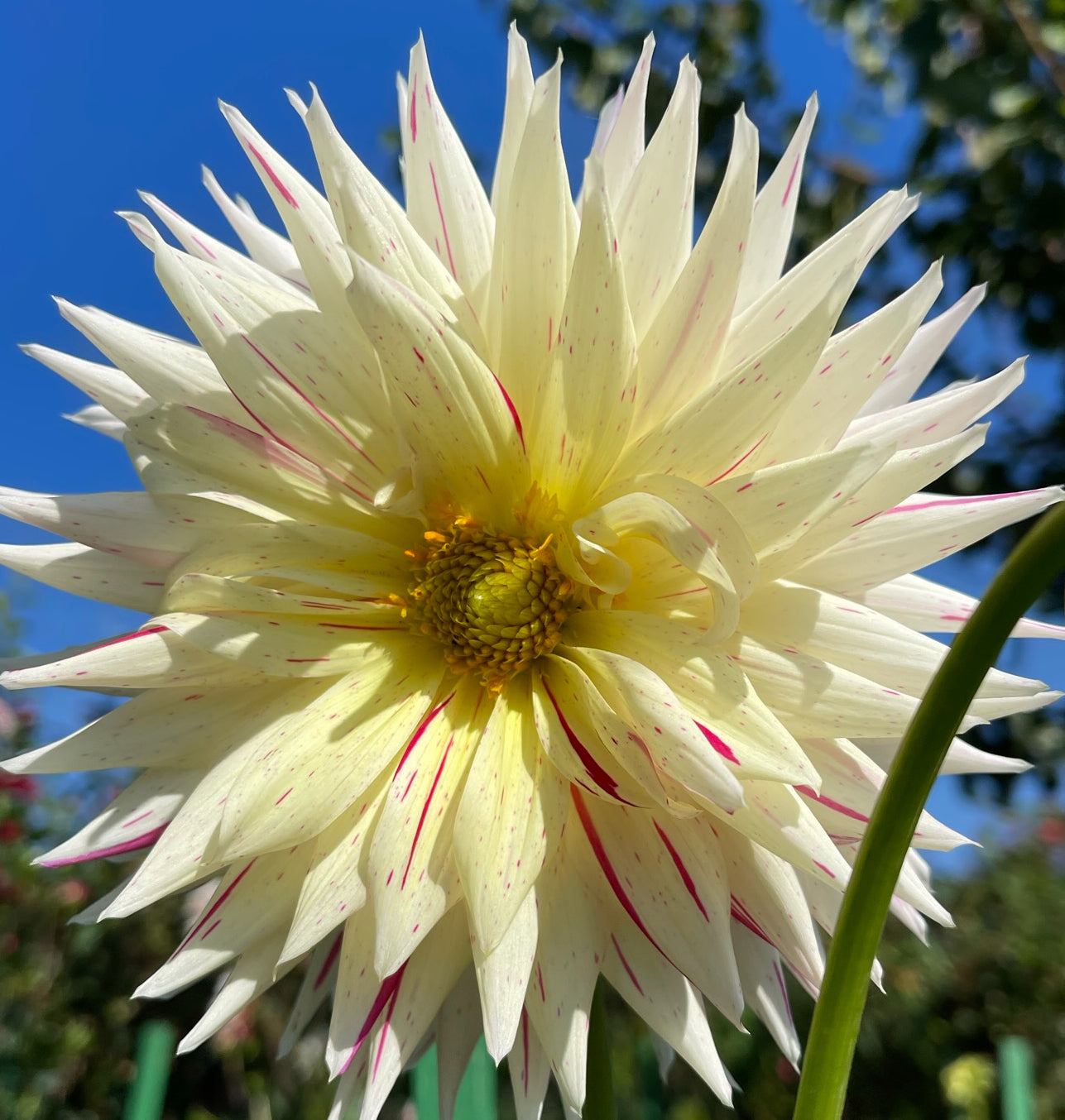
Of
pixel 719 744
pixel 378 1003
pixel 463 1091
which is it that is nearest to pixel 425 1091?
pixel 463 1091

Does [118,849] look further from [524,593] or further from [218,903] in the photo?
[524,593]

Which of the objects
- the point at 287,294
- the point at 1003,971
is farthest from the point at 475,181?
the point at 1003,971

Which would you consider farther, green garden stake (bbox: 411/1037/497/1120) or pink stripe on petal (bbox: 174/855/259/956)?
green garden stake (bbox: 411/1037/497/1120)

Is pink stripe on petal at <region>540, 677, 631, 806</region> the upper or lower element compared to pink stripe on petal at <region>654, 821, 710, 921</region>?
upper

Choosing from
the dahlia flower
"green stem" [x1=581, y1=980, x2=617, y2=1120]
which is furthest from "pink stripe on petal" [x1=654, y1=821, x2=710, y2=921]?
"green stem" [x1=581, y1=980, x2=617, y2=1120]

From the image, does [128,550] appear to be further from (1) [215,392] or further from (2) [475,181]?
(2) [475,181]

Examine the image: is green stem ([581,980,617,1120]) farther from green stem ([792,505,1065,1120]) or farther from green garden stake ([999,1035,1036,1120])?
green garden stake ([999,1035,1036,1120])

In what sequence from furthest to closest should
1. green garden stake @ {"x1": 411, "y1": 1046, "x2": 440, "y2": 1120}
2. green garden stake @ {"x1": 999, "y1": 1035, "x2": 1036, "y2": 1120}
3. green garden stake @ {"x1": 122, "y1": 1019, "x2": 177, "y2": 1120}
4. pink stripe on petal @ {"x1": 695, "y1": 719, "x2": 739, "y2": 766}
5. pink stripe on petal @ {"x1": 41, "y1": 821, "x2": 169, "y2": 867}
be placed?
green garden stake @ {"x1": 999, "y1": 1035, "x2": 1036, "y2": 1120}
green garden stake @ {"x1": 122, "y1": 1019, "x2": 177, "y2": 1120}
green garden stake @ {"x1": 411, "y1": 1046, "x2": 440, "y2": 1120}
pink stripe on petal @ {"x1": 41, "y1": 821, "x2": 169, "y2": 867}
pink stripe on petal @ {"x1": 695, "y1": 719, "x2": 739, "y2": 766}
